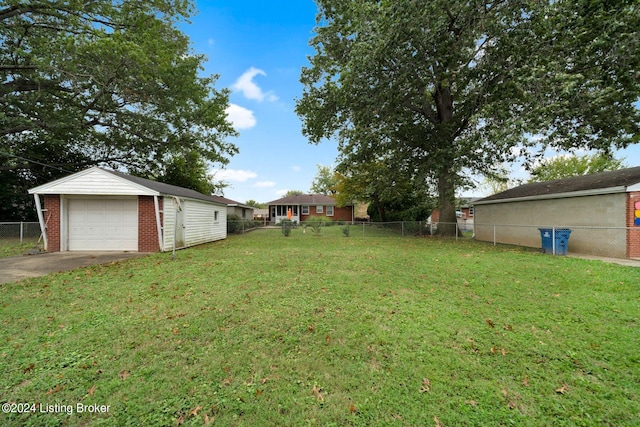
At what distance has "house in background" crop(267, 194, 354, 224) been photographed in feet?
109

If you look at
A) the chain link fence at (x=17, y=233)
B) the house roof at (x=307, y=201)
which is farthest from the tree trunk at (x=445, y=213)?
the chain link fence at (x=17, y=233)

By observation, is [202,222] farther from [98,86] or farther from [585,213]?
[585,213]

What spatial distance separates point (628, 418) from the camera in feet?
6.95

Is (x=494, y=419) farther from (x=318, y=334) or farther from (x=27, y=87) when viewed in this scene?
(x=27, y=87)

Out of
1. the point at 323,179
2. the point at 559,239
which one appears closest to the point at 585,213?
the point at 559,239

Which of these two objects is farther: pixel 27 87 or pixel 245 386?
pixel 27 87

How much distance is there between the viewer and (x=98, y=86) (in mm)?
14203

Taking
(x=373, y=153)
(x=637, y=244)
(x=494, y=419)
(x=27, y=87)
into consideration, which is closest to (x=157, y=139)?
(x=27, y=87)

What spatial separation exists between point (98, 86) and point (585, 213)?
24.6 meters

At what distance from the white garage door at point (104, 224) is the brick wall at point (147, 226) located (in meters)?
0.32

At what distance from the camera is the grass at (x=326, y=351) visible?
221 cm

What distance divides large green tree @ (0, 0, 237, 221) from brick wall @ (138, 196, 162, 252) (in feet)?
23.6

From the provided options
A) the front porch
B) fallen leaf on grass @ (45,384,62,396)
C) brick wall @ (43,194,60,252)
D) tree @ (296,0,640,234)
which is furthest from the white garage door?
the front porch

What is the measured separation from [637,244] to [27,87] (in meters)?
29.3
